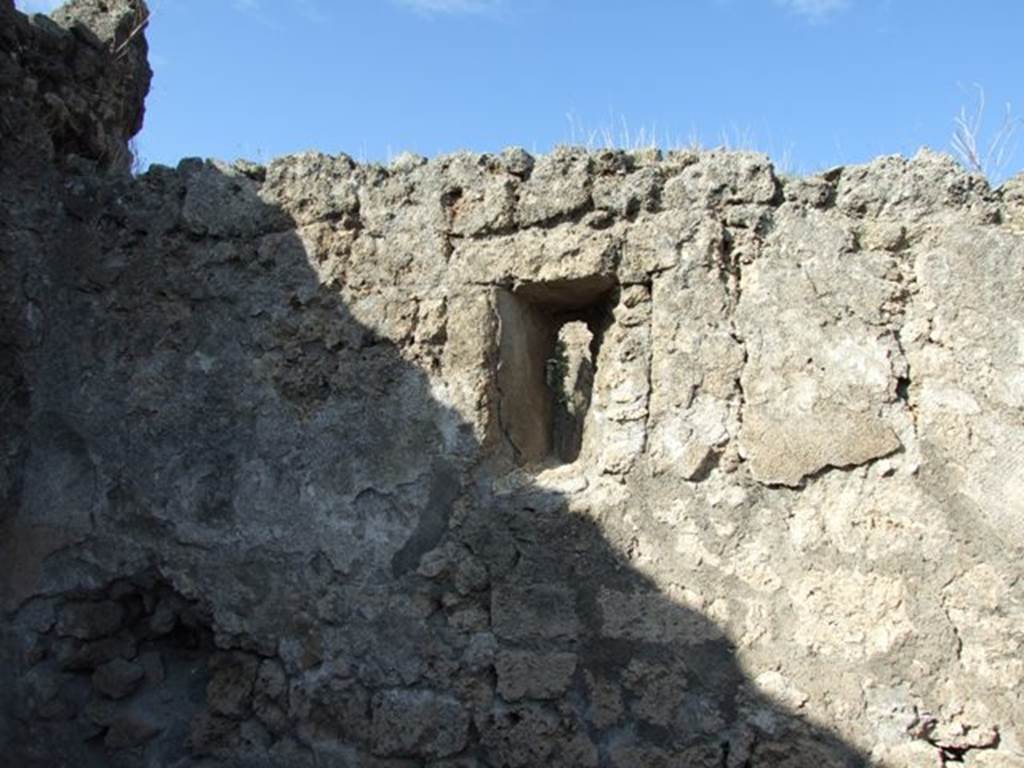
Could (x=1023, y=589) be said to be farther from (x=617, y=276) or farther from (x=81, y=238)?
(x=81, y=238)

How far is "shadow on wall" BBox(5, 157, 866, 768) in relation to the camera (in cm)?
275

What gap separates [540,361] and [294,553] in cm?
102

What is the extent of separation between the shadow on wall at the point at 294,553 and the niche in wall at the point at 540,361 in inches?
3.1

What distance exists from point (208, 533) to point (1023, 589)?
7.77ft

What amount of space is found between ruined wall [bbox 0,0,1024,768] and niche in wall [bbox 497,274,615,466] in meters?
0.02

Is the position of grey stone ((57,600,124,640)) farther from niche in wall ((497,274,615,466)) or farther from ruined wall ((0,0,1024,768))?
niche in wall ((497,274,615,466))

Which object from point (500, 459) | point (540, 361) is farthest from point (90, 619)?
point (540, 361)

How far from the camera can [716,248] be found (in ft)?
9.15

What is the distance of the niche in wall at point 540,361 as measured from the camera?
9.96 ft

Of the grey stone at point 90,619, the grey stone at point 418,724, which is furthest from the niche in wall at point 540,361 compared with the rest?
the grey stone at point 90,619

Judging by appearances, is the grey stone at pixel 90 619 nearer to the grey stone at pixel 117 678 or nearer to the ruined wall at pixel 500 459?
the ruined wall at pixel 500 459

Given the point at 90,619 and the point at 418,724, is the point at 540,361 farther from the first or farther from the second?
the point at 90,619

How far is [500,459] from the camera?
3.00 metres

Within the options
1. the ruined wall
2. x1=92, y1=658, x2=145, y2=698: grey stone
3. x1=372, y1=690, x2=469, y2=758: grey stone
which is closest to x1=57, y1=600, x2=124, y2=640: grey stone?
the ruined wall
